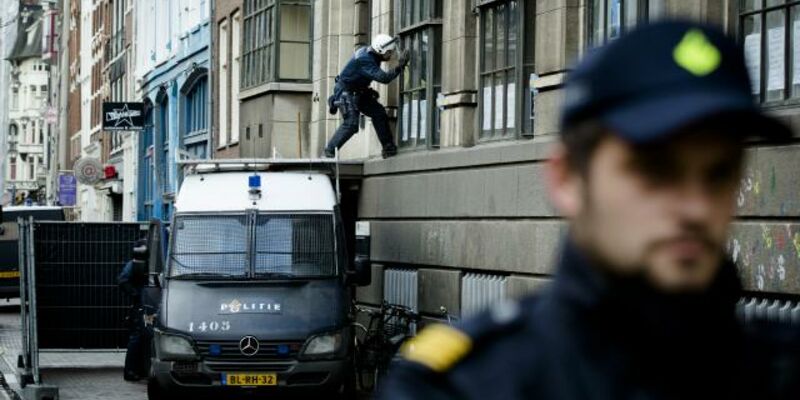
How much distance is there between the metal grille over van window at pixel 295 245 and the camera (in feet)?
63.9

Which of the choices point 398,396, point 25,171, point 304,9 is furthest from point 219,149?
point 25,171

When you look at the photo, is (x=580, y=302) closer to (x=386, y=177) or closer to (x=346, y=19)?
(x=386, y=177)

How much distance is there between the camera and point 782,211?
43.1 feet

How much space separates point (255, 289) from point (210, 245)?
0.86 meters

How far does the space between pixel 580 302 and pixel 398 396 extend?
0.27m

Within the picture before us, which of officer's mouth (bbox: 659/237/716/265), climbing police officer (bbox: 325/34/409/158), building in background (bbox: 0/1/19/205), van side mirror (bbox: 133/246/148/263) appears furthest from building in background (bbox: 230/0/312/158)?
building in background (bbox: 0/1/19/205)

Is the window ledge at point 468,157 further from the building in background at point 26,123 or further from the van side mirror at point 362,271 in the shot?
the building in background at point 26,123

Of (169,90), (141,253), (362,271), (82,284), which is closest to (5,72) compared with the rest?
(169,90)

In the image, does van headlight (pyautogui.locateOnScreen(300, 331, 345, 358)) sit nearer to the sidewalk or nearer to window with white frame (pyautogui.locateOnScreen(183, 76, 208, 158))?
the sidewalk

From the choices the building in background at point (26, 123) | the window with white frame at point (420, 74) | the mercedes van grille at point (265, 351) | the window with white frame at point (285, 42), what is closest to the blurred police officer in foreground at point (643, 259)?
the mercedes van grille at point (265, 351)

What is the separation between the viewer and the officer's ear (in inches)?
80.2

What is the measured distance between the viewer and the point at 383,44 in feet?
76.7

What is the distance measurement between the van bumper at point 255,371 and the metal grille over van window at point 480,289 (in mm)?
1847

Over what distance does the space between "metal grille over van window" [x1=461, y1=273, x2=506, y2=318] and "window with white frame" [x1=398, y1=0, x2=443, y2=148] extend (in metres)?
2.49
